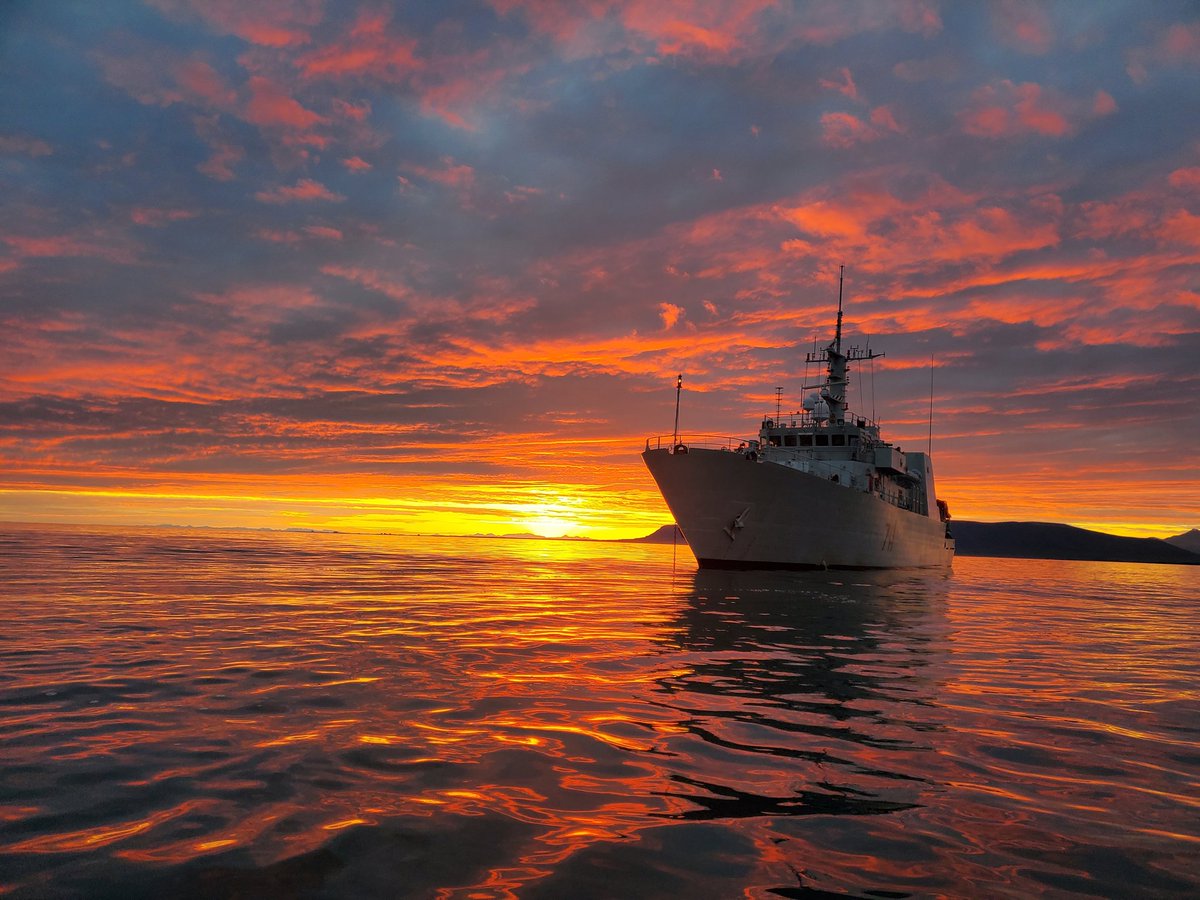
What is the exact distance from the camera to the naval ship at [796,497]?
30344 mm

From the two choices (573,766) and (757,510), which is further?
(757,510)

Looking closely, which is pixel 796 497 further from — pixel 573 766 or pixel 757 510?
pixel 573 766

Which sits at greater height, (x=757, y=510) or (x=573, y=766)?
(x=757, y=510)

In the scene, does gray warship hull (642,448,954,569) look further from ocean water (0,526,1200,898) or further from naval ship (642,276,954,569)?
ocean water (0,526,1200,898)

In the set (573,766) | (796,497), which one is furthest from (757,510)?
(573,766)

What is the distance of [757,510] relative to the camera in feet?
102

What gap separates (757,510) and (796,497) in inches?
80.0

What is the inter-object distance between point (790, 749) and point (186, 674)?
704 cm

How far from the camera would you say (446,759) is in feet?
16.4

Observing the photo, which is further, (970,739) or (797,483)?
(797,483)

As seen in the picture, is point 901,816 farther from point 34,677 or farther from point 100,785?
point 34,677

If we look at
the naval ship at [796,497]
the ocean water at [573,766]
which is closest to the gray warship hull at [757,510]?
the naval ship at [796,497]

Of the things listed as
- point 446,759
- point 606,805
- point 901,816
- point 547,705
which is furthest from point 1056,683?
point 446,759

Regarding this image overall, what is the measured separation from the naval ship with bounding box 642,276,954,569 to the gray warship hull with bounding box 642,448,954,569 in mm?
50
